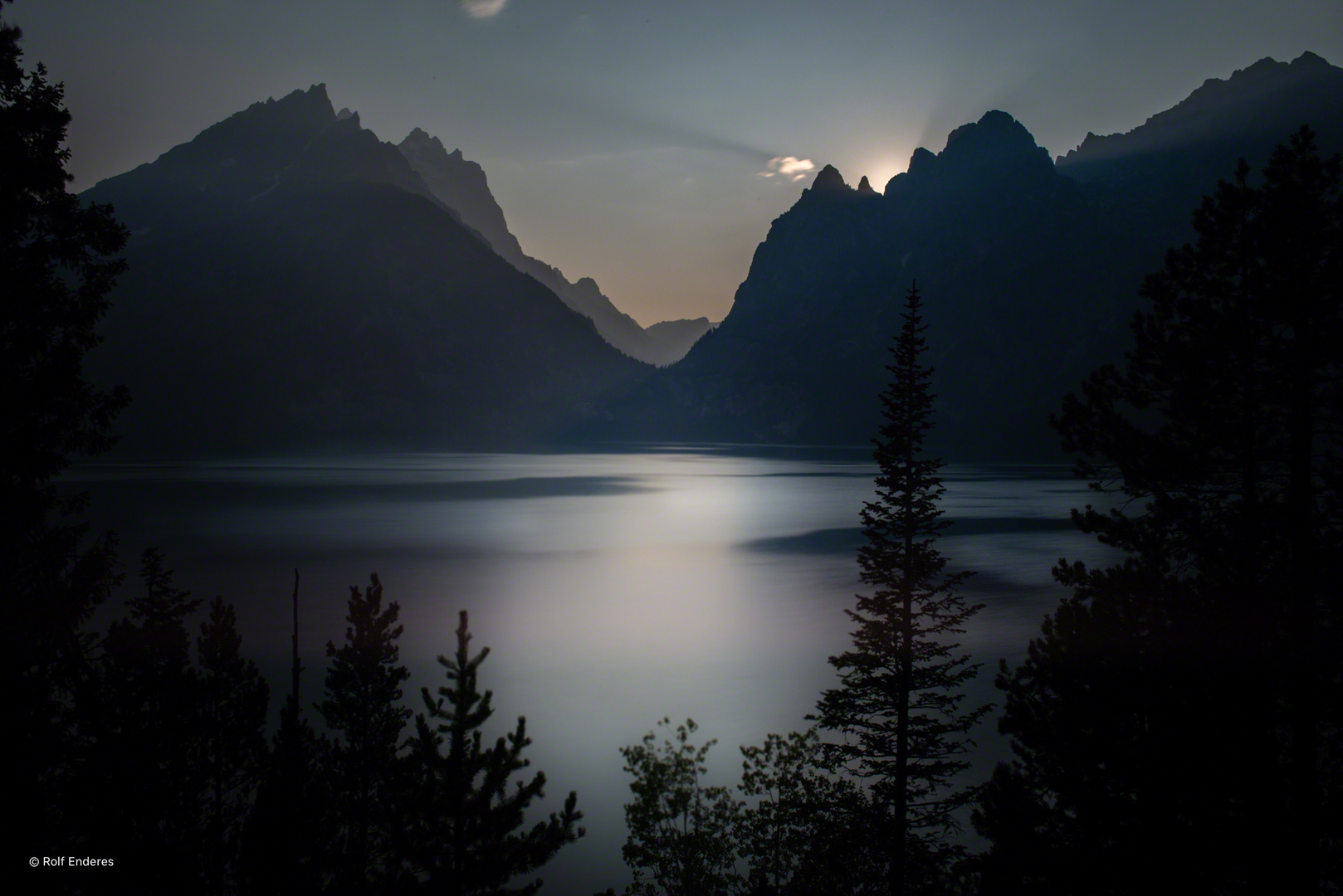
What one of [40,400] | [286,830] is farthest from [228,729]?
[40,400]

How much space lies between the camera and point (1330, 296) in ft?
35.7

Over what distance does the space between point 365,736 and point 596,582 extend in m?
48.8

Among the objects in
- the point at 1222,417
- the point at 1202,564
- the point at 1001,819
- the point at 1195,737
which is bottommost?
the point at 1001,819

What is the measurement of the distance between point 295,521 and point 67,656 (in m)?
92.4

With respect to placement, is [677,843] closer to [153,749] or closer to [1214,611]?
[153,749]

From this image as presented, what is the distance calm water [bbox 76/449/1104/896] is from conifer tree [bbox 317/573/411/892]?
308cm

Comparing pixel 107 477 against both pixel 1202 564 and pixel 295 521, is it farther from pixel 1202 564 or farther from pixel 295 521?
pixel 1202 564

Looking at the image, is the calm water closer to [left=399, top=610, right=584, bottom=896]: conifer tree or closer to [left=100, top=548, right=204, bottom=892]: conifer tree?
[left=100, top=548, right=204, bottom=892]: conifer tree

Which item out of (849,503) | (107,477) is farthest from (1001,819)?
(107,477)

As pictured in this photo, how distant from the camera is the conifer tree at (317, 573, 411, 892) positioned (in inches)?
553

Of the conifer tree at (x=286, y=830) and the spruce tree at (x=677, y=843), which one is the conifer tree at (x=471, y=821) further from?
the spruce tree at (x=677, y=843)

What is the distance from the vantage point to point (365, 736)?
1659 centimetres

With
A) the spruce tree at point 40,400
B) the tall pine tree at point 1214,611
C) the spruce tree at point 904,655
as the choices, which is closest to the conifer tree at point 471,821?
the spruce tree at point 40,400

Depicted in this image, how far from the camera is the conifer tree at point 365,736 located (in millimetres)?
14047
